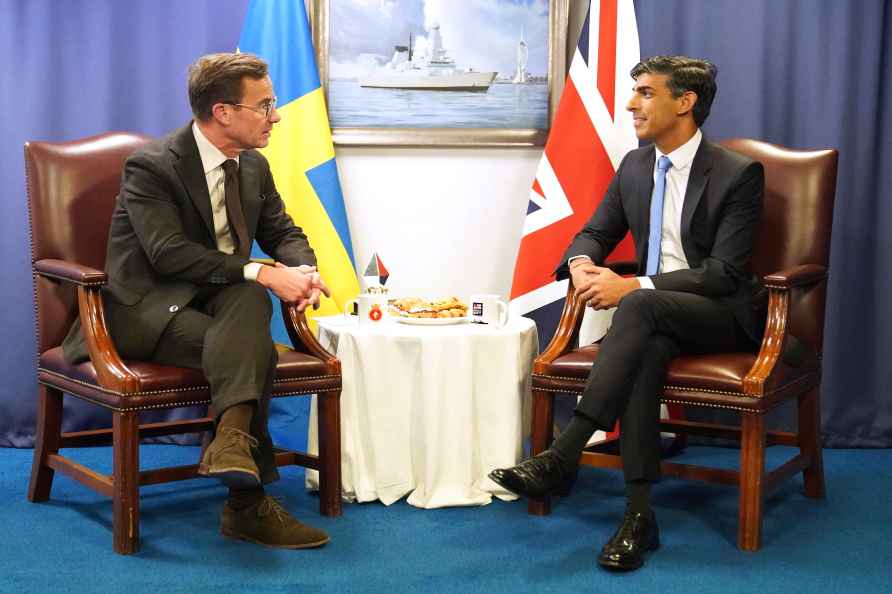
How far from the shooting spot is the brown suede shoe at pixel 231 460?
2.64 m

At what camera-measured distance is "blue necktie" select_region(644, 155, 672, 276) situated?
3430 mm

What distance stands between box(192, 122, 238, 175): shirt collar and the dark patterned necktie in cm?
3

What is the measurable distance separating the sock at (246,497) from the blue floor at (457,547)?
0.10 m

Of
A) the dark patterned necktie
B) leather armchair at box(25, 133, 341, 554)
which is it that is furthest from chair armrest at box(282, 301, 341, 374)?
the dark patterned necktie

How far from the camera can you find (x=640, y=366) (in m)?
2.99

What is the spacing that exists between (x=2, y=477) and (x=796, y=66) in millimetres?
3267

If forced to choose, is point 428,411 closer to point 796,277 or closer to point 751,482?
point 751,482

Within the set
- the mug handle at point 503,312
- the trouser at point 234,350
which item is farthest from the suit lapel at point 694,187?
the trouser at point 234,350

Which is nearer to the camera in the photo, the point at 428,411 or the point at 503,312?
the point at 428,411

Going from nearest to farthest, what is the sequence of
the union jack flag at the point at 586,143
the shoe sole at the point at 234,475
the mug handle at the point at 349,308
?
the shoe sole at the point at 234,475 → the mug handle at the point at 349,308 → the union jack flag at the point at 586,143

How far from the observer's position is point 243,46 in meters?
4.07

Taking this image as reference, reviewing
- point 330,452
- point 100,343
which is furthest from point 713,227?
point 100,343

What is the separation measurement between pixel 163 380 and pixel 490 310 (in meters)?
1.10

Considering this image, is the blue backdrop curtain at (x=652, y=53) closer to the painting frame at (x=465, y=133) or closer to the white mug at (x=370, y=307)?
the painting frame at (x=465, y=133)
